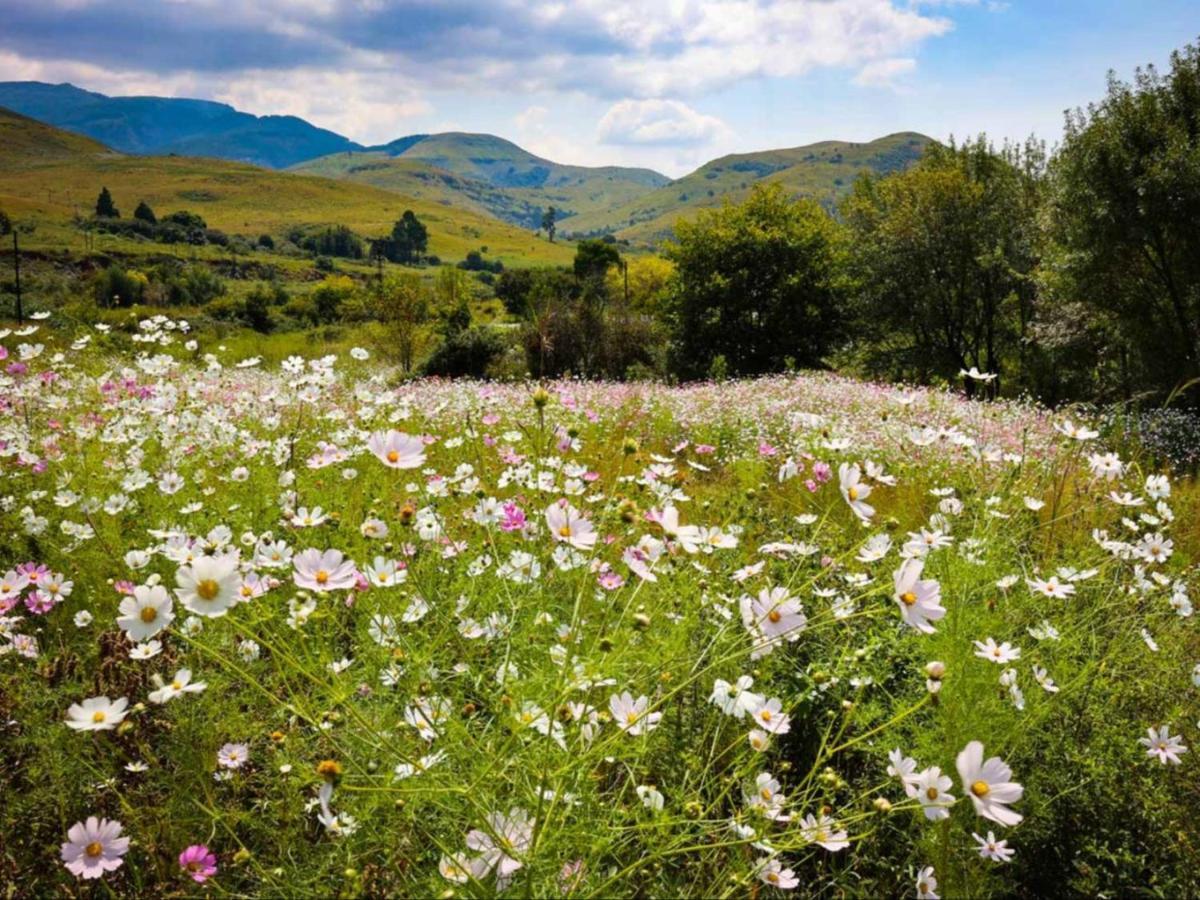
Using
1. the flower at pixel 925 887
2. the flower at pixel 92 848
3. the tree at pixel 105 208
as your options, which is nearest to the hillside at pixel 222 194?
the tree at pixel 105 208

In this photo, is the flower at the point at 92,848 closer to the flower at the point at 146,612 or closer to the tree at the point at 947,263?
the flower at the point at 146,612

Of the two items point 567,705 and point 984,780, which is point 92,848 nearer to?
point 567,705

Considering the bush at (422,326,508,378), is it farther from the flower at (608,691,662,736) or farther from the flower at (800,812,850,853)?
the flower at (800,812,850,853)

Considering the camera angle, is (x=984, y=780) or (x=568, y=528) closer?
(x=984, y=780)

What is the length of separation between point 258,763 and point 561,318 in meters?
18.7

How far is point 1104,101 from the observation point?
12359 millimetres

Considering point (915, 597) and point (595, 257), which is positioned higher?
point (595, 257)

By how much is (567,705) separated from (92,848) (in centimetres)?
118

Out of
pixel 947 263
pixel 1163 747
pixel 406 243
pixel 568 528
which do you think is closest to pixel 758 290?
pixel 947 263

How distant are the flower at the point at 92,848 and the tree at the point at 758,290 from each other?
1937cm

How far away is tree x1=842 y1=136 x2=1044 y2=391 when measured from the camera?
19906 millimetres

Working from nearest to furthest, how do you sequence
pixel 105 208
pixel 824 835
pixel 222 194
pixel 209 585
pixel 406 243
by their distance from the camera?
pixel 209 585 → pixel 824 835 → pixel 105 208 → pixel 406 243 → pixel 222 194

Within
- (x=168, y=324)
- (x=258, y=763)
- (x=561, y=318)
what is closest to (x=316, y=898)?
(x=258, y=763)

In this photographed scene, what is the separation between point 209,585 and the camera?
1.37 meters
